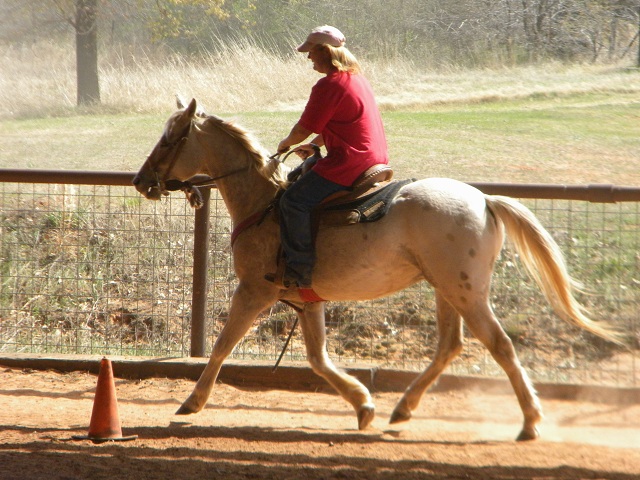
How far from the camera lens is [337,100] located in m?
5.72

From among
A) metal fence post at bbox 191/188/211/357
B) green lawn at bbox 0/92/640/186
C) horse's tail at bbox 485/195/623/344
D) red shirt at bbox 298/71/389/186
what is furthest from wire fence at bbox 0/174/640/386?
green lawn at bbox 0/92/640/186

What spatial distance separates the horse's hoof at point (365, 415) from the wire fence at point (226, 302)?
5.67 feet

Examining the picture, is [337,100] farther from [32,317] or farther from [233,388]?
[32,317]

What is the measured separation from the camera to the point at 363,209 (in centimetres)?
586

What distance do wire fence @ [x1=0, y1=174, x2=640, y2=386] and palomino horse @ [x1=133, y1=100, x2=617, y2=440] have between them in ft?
4.78

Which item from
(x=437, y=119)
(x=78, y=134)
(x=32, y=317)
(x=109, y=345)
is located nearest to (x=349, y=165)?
(x=109, y=345)

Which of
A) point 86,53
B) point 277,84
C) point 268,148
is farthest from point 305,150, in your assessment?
point 86,53

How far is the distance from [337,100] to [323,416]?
268 centimetres

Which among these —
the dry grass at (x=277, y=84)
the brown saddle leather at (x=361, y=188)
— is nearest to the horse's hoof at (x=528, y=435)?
the brown saddle leather at (x=361, y=188)

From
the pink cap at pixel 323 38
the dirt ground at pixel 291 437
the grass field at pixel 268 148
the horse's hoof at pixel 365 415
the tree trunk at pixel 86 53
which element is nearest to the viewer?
the dirt ground at pixel 291 437

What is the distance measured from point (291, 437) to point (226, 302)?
273cm

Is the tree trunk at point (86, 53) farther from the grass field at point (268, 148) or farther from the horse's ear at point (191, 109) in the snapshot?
the horse's ear at point (191, 109)

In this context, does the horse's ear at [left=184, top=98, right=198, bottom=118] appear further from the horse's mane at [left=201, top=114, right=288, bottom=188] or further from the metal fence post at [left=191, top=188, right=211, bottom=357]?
the metal fence post at [left=191, top=188, right=211, bottom=357]

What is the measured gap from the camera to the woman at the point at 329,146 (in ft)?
19.0
